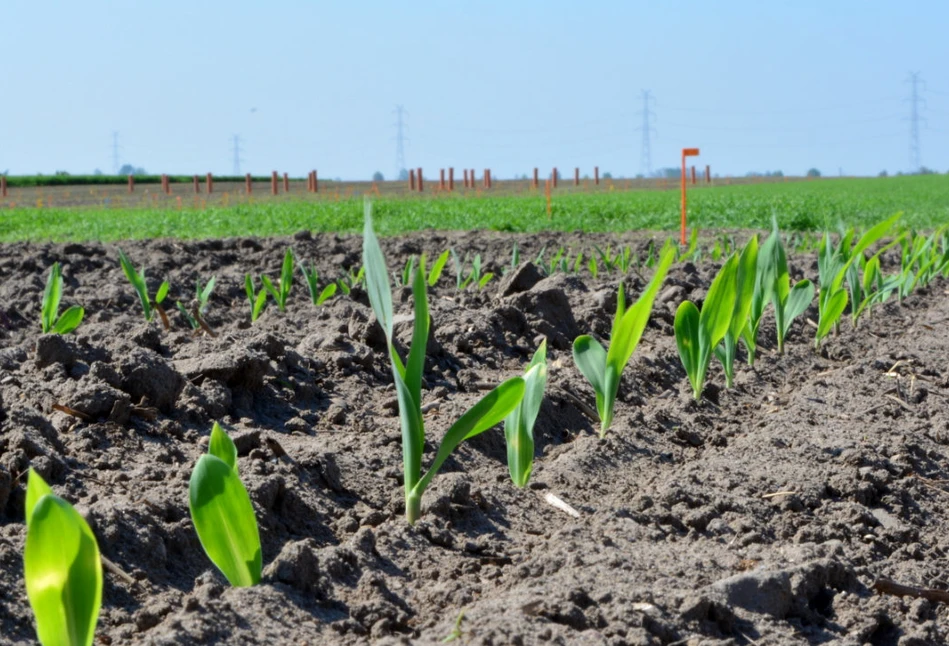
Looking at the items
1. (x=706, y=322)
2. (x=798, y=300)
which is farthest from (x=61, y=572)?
(x=798, y=300)

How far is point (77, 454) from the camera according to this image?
7.88 feet

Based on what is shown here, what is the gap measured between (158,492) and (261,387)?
924 millimetres

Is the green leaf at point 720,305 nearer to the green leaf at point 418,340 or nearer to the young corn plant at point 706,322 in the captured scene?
the young corn plant at point 706,322

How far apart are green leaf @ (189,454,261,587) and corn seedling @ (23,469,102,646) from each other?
0.78 feet

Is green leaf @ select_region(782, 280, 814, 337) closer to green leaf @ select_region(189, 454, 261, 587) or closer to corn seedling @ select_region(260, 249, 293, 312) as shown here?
corn seedling @ select_region(260, 249, 293, 312)

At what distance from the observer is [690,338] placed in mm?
3115

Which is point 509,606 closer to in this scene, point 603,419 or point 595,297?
point 603,419

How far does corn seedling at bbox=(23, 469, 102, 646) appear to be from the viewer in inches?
49.3

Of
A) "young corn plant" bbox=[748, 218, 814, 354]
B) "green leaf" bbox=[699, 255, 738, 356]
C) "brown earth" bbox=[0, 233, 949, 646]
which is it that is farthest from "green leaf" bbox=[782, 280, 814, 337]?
"green leaf" bbox=[699, 255, 738, 356]

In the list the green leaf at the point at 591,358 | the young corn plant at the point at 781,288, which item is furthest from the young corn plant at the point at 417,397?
the young corn plant at the point at 781,288

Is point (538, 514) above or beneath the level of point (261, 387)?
beneath

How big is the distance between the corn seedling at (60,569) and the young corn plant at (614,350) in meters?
1.50

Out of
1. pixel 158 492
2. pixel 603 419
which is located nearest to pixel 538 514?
pixel 603 419

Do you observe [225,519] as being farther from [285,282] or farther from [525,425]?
[285,282]
